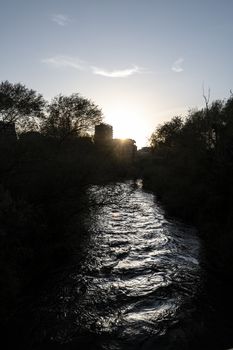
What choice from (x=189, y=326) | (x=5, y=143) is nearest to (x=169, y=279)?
(x=189, y=326)

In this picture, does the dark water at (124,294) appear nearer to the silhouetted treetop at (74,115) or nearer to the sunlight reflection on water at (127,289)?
the sunlight reflection on water at (127,289)

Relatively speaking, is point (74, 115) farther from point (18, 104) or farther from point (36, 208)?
point (36, 208)

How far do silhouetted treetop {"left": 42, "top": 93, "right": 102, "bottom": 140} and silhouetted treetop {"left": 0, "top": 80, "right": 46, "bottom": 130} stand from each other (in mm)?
9580

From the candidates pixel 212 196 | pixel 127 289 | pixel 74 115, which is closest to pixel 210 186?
pixel 212 196

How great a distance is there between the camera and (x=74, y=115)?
39688 millimetres

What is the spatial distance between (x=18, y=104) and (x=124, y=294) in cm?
1790

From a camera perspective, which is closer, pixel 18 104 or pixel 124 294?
pixel 124 294

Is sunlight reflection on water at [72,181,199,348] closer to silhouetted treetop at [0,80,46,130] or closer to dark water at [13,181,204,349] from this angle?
dark water at [13,181,204,349]

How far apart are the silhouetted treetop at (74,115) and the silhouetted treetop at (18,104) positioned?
9.58 meters

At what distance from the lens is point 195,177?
78.7 feet

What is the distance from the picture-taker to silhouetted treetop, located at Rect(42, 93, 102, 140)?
37.2m

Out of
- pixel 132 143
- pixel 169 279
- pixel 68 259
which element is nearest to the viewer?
pixel 169 279

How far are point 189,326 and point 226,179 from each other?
449 inches

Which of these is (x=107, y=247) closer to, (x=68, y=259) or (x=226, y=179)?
(x=68, y=259)
